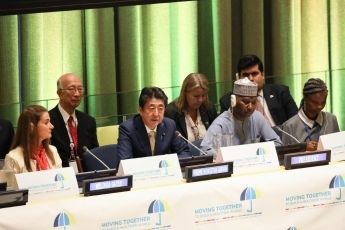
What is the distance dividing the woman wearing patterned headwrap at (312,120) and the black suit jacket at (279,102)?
583 millimetres

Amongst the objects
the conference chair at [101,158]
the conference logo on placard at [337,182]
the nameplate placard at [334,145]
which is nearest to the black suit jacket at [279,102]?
the conference chair at [101,158]

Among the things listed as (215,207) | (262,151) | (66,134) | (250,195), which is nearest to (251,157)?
(262,151)

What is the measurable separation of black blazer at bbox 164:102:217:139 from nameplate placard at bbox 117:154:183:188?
4.86 feet

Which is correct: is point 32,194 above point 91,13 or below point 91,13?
below

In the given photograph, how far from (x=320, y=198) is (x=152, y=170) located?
2.65 feet

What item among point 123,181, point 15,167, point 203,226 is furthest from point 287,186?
point 15,167

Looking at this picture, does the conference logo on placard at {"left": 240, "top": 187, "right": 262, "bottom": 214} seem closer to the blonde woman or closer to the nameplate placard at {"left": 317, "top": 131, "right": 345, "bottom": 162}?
the nameplate placard at {"left": 317, "top": 131, "right": 345, "bottom": 162}

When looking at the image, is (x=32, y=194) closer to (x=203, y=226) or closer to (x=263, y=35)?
(x=203, y=226)

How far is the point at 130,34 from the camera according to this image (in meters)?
6.58

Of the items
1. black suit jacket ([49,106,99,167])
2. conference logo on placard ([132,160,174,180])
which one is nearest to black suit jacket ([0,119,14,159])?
black suit jacket ([49,106,99,167])

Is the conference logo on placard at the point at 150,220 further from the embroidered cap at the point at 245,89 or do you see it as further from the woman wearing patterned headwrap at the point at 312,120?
the woman wearing patterned headwrap at the point at 312,120

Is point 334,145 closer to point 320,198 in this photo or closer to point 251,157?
point 320,198

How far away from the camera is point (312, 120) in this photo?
5.03 metres

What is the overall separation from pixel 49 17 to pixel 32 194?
9.81 feet
